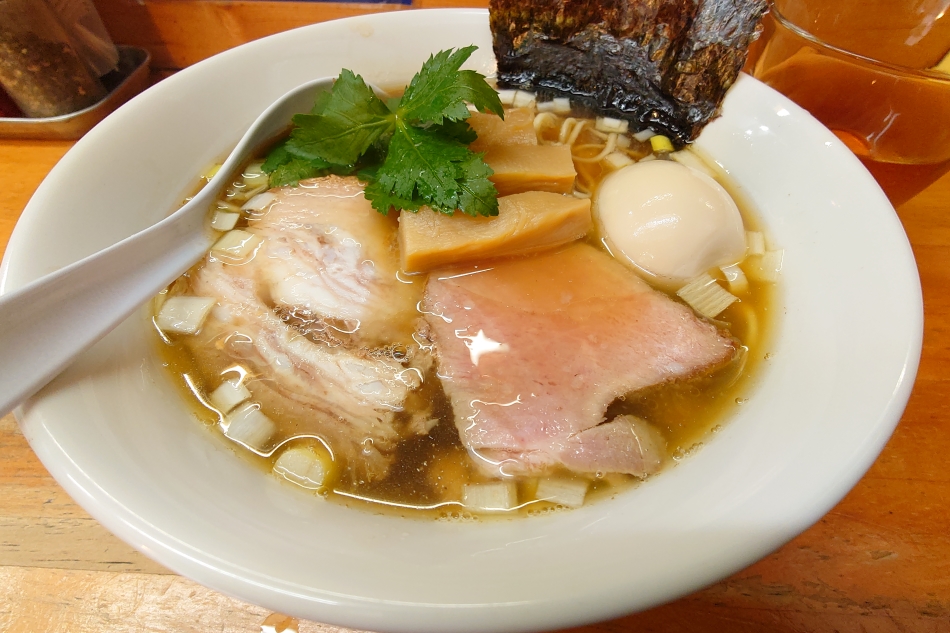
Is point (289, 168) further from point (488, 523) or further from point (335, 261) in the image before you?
point (488, 523)

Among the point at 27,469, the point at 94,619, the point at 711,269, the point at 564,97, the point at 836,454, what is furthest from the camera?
the point at 564,97

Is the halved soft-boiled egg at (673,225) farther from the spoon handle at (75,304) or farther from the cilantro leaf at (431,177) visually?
the spoon handle at (75,304)

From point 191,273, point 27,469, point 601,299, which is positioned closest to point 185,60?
point 191,273

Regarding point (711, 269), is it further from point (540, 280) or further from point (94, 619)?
point (94, 619)

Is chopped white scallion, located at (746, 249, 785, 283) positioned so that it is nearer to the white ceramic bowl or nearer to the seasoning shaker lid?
the white ceramic bowl

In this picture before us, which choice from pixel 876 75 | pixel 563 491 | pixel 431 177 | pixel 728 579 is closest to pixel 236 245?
pixel 431 177
